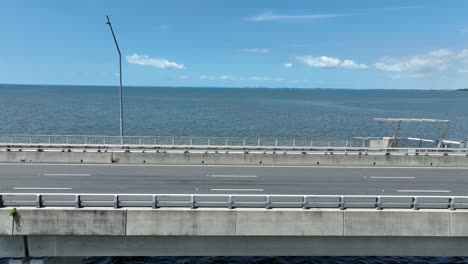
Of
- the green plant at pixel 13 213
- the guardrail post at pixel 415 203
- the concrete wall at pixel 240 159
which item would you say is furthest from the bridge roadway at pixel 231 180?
the green plant at pixel 13 213

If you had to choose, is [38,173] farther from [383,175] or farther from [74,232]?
[383,175]

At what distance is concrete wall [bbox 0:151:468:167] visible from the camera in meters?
23.5

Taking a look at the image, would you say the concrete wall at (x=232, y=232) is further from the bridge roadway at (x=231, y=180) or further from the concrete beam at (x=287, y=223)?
the bridge roadway at (x=231, y=180)

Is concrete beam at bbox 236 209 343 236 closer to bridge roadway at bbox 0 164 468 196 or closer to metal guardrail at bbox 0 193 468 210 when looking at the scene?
metal guardrail at bbox 0 193 468 210

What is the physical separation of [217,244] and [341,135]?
57.0 m

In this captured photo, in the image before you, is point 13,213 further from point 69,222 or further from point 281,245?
point 281,245

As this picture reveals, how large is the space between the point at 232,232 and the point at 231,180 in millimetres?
6850

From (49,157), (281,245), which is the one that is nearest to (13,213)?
(281,245)

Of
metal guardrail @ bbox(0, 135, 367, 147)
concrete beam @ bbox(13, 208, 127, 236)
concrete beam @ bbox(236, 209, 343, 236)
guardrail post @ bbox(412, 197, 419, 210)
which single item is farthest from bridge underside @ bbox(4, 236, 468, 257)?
metal guardrail @ bbox(0, 135, 367, 147)

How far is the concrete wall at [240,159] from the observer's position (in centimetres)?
2350

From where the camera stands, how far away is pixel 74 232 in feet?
41.5

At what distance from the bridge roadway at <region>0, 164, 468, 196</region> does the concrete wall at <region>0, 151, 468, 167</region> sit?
0.87m

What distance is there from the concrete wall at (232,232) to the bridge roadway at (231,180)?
4.10m

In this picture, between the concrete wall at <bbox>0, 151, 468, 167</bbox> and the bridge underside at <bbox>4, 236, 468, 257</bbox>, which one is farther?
the concrete wall at <bbox>0, 151, 468, 167</bbox>
